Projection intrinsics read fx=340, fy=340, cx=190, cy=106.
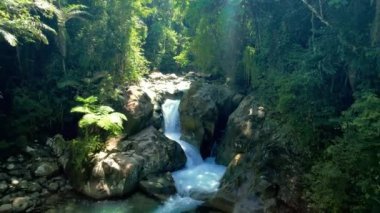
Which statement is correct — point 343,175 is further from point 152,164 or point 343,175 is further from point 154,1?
point 154,1

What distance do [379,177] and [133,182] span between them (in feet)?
24.4

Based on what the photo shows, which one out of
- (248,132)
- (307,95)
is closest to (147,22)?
(248,132)

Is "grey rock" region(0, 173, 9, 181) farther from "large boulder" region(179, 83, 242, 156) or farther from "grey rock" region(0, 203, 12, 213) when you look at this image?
"large boulder" region(179, 83, 242, 156)

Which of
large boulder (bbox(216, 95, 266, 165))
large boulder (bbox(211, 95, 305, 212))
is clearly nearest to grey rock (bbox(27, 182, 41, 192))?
large boulder (bbox(211, 95, 305, 212))

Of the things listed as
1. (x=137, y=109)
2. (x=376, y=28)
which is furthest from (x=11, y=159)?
(x=376, y=28)

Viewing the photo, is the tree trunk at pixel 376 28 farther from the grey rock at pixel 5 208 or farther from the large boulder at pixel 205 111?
the grey rock at pixel 5 208

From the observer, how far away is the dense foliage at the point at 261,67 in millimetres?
7109

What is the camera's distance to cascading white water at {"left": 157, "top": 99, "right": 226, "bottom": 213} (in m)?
10.6

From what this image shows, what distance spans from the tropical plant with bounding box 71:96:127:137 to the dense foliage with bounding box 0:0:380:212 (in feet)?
5.00

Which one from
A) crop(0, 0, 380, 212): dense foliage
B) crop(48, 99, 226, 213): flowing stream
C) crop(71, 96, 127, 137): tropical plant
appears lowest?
crop(48, 99, 226, 213): flowing stream

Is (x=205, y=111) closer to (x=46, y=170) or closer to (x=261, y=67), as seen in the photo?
(x=261, y=67)

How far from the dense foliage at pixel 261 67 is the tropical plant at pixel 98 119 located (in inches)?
60.0

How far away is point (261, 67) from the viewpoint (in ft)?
41.7

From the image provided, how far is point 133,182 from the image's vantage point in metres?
11.3
